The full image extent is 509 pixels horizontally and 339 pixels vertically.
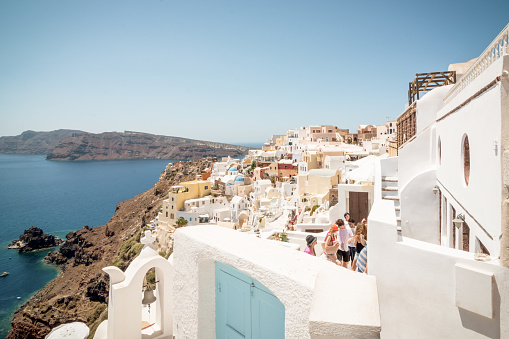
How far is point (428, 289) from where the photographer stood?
115 inches

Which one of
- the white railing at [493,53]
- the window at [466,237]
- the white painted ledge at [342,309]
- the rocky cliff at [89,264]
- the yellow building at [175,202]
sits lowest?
the rocky cliff at [89,264]

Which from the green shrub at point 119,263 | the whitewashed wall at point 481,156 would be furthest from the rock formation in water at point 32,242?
the whitewashed wall at point 481,156

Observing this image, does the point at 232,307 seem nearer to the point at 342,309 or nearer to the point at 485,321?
the point at 342,309

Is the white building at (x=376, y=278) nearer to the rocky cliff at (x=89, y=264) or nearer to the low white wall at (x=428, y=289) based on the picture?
the low white wall at (x=428, y=289)

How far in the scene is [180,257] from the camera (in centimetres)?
335

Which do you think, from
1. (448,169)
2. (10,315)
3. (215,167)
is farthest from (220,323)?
(215,167)

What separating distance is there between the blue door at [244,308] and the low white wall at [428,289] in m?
1.50

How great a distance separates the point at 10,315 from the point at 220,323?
116 ft

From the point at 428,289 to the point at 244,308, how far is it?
1.88 metres

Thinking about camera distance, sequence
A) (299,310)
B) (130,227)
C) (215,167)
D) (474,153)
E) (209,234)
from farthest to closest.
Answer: (215,167)
(130,227)
(474,153)
(209,234)
(299,310)

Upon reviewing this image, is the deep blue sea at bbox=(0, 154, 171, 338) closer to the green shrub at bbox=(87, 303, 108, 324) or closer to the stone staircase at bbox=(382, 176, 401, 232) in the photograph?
the green shrub at bbox=(87, 303, 108, 324)

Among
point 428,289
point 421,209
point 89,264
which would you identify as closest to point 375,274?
point 428,289

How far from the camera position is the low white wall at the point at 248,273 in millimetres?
2020

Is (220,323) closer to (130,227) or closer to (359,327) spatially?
(359,327)
